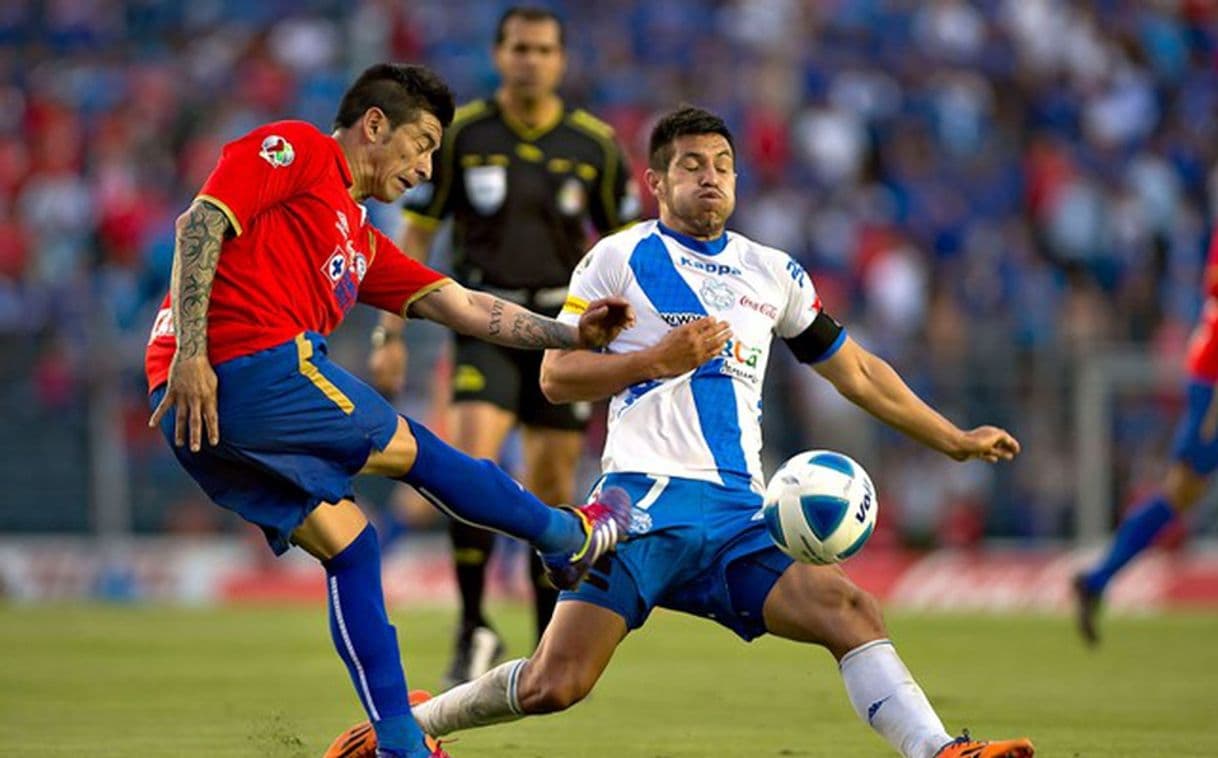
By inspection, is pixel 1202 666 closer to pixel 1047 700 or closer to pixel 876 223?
pixel 1047 700

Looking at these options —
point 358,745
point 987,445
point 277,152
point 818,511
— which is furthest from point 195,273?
point 987,445

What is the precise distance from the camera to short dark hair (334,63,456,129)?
6.36 metres

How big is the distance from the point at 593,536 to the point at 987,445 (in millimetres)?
1289

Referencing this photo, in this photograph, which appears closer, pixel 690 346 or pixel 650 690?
pixel 690 346

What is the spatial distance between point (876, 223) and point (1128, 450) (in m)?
3.70

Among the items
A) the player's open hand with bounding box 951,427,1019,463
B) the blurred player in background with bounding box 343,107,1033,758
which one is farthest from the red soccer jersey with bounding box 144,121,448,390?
the player's open hand with bounding box 951,427,1019,463

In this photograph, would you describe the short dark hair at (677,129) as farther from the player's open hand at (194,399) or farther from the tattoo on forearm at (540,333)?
the player's open hand at (194,399)

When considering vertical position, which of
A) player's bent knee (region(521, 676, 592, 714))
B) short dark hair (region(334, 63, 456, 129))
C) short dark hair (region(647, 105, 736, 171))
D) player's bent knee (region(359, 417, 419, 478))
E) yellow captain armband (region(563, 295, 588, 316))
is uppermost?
short dark hair (region(334, 63, 456, 129))

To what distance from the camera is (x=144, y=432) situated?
18047mm

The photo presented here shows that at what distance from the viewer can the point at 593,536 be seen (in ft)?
20.7

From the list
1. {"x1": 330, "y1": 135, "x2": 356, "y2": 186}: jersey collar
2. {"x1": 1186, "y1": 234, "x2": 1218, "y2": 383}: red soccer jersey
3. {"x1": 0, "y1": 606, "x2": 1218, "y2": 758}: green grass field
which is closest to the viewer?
{"x1": 330, "y1": 135, "x2": 356, "y2": 186}: jersey collar

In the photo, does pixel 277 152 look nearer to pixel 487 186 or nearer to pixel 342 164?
pixel 342 164

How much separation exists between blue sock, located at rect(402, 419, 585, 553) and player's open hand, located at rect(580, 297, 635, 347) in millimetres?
530

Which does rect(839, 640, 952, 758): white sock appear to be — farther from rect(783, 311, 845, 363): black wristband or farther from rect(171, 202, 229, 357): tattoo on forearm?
rect(171, 202, 229, 357): tattoo on forearm
